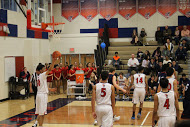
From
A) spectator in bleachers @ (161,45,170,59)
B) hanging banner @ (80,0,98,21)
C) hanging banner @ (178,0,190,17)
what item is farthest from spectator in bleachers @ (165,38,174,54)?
hanging banner @ (80,0,98,21)

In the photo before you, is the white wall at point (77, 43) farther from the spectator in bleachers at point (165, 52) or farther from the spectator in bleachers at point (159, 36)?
the spectator in bleachers at point (165, 52)

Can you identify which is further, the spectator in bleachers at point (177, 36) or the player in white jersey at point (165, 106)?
the spectator in bleachers at point (177, 36)

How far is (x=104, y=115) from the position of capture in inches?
241

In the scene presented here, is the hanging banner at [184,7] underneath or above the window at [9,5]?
above

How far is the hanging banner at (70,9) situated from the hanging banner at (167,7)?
660cm

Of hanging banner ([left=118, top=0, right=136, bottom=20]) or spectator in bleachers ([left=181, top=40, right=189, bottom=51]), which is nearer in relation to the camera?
spectator in bleachers ([left=181, top=40, right=189, bottom=51])

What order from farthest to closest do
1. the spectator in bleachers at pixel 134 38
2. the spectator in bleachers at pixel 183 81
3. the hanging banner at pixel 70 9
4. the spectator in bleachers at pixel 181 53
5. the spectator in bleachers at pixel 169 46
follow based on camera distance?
the hanging banner at pixel 70 9
the spectator in bleachers at pixel 134 38
the spectator in bleachers at pixel 169 46
the spectator in bleachers at pixel 181 53
the spectator in bleachers at pixel 183 81

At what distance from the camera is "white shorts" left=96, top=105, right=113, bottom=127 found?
6.08 metres

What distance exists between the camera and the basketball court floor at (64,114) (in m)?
9.80

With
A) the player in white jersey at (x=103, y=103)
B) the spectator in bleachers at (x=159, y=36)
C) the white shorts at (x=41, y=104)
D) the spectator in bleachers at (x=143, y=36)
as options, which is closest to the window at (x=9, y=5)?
the white shorts at (x=41, y=104)

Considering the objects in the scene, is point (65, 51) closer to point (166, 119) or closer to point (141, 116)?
point (141, 116)

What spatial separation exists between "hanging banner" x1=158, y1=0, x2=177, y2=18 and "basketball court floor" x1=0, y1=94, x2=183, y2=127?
32.5 ft

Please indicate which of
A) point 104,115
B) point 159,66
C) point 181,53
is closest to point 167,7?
point 181,53

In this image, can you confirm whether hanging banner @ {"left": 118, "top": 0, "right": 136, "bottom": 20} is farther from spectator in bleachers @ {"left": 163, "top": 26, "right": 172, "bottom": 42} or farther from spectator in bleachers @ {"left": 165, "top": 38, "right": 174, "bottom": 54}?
spectator in bleachers @ {"left": 165, "top": 38, "right": 174, "bottom": 54}
